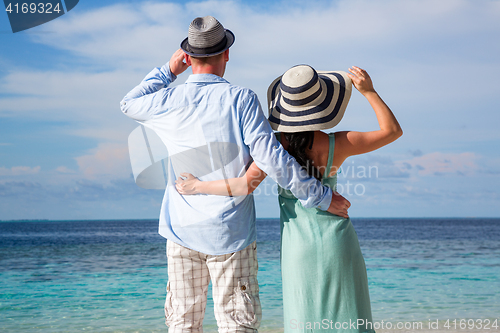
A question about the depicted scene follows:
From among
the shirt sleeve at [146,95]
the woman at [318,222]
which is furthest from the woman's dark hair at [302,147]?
the shirt sleeve at [146,95]

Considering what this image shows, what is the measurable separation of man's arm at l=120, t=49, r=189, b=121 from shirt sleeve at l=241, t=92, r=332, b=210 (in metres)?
0.53

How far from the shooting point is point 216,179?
1881mm

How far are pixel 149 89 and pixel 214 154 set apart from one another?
57cm

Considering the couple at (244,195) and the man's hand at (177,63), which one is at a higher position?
the man's hand at (177,63)

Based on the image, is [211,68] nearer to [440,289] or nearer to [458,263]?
[440,289]

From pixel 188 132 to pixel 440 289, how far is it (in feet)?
25.6

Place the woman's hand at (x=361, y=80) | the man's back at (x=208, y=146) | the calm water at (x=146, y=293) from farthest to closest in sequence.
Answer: the calm water at (x=146, y=293)
the woman's hand at (x=361, y=80)
the man's back at (x=208, y=146)

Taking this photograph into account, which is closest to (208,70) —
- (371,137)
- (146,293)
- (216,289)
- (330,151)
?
(330,151)

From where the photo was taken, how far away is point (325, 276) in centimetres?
185

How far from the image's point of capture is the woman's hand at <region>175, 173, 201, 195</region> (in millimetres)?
1900

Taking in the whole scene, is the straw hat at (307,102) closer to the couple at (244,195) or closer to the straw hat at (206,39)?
the couple at (244,195)

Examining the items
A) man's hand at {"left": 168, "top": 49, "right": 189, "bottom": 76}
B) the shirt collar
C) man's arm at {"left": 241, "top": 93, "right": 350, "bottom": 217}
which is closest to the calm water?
man's arm at {"left": 241, "top": 93, "right": 350, "bottom": 217}

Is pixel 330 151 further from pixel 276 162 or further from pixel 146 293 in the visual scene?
pixel 146 293

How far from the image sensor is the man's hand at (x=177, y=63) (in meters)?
2.12
